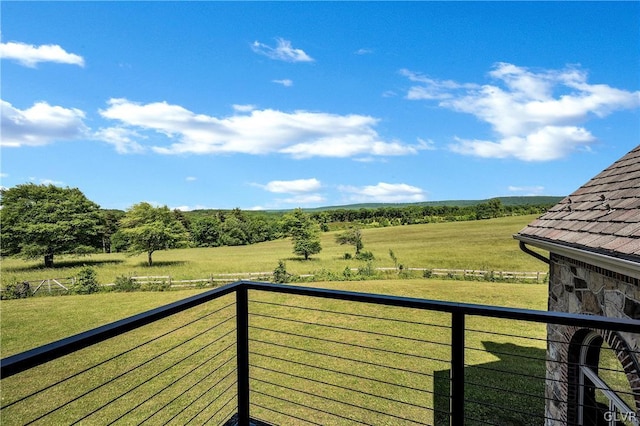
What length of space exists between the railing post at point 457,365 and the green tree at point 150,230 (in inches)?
1012

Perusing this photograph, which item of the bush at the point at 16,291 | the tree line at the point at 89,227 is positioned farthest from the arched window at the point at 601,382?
the tree line at the point at 89,227

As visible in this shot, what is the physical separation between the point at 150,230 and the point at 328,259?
506 inches

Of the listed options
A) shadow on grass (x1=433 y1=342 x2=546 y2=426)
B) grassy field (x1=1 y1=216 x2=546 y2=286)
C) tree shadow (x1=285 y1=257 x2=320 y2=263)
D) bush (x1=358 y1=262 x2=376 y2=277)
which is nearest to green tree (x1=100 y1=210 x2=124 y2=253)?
grassy field (x1=1 y1=216 x2=546 y2=286)

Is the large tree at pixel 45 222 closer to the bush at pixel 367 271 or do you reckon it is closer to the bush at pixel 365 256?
the bush at pixel 365 256

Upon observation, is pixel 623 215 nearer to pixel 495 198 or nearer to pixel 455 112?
pixel 455 112

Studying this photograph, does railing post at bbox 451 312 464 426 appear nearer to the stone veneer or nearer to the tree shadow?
the stone veneer

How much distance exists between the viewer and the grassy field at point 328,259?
2136cm

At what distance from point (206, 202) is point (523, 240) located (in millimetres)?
34933

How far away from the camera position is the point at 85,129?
25641 mm

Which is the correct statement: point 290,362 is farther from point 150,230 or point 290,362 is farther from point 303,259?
point 150,230

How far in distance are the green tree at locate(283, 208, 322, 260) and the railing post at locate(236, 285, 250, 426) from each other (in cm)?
2352

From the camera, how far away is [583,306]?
2.78m

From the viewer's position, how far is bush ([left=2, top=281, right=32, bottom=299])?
53.3 feet

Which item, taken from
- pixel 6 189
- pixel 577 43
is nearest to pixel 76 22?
pixel 577 43
